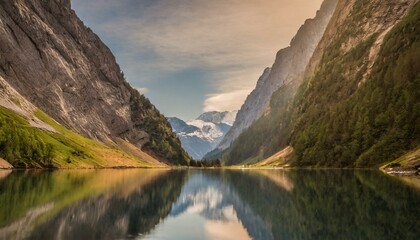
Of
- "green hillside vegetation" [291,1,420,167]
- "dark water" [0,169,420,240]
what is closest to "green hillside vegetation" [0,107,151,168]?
"dark water" [0,169,420,240]

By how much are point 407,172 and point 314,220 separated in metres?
80.0

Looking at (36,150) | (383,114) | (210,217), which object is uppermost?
(383,114)

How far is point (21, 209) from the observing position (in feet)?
123

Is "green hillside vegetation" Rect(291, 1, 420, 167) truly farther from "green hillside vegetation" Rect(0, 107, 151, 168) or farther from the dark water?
"green hillside vegetation" Rect(0, 107, 151, 168)

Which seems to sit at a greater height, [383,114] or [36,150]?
[383,114]

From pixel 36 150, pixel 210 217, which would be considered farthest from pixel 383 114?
pixel 210 217

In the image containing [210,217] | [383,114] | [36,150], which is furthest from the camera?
[383,114]

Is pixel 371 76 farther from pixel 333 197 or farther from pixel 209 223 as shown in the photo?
pixel 209 223

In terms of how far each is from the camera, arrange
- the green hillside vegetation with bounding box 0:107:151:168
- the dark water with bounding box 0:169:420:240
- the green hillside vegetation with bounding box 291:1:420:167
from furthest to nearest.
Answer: the green hillside vegetation with bounding box 291:1:420:167, the green hillside vegetation with bounding box 0:107:151:168, the dark water with bounding box 0:169:420:240

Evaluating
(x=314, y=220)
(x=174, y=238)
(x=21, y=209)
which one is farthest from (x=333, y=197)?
(x=21, y=209)

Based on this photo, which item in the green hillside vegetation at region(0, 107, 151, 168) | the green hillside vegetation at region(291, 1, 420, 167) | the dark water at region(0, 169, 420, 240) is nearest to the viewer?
the dark water at region(0, 169, 420, 240)

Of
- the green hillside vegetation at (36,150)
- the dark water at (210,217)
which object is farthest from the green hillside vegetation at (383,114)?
the green hillside vegetation at (36,150)

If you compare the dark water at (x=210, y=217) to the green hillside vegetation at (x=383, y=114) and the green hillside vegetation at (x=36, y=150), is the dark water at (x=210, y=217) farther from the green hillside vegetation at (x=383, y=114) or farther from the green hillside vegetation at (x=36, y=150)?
the green hillside vegetation at (x=383, y=114)

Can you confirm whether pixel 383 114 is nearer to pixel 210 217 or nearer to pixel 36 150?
pixel 36 150
